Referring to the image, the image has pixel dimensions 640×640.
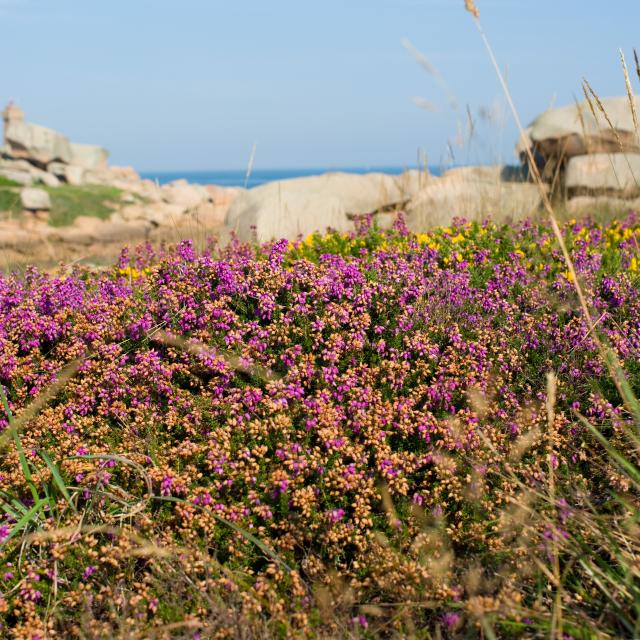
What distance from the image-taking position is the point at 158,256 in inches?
261

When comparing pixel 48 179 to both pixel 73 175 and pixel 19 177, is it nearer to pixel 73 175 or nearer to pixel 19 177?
pixel 19 177

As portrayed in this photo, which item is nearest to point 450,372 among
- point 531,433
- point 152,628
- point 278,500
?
point 531,433

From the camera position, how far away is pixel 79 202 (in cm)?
2900

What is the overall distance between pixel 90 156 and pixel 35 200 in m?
20.2

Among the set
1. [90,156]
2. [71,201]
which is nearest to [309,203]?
[71,201]

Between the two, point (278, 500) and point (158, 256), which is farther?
point (158, 256)

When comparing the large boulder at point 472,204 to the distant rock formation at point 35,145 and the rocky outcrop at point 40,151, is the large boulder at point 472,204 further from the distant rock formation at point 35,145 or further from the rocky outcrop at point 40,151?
the distant rock formation at point 35,145

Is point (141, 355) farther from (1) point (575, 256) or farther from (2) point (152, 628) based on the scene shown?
(1) point (575, 256)

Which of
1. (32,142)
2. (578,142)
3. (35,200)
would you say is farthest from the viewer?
(32,142)

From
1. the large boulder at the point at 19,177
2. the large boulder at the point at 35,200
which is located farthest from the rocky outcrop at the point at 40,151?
the large boulder at the point at 35,200

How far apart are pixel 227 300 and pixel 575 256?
9.18 ft

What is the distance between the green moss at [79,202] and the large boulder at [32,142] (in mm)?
6304

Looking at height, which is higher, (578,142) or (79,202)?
(578,142)

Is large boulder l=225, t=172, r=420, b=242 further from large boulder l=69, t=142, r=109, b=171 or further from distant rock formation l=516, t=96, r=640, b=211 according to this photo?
large boulder l=69, t=142, r=109, b=171
